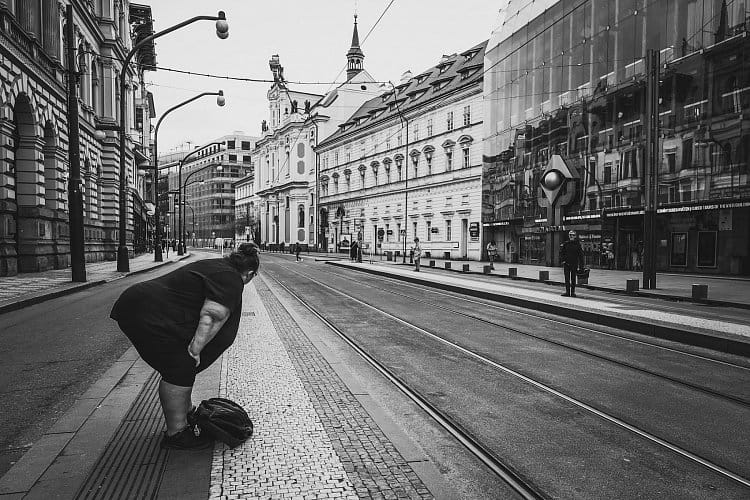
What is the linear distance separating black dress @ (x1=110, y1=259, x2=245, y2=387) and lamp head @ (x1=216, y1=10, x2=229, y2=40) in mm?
17674

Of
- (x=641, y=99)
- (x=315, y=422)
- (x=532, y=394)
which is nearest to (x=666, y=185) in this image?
(x=641, y=99)

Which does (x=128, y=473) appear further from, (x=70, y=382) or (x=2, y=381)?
(x=2, y=381)

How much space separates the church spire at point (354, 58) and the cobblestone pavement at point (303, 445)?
88309mm

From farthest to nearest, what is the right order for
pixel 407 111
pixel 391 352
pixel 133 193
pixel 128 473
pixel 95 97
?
1. pixel 407 111
2. pixel 133 193
3. pixel 95 97
4. pixel 391 352
5. pixel 128 473

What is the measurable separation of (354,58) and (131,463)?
310 ft

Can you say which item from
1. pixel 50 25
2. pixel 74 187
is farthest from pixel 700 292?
pixel 50 25

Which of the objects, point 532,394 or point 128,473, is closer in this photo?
point 128,473

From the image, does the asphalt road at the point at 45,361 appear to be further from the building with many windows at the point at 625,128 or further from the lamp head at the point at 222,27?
the building with many windows at the point at 625,128

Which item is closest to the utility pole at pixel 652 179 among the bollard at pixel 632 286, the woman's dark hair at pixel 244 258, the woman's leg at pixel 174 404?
the bollard at pixel 632 286

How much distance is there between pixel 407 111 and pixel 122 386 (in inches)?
2154

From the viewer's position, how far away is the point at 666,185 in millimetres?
26594

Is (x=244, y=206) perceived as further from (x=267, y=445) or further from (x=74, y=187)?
(x=267, y=445)

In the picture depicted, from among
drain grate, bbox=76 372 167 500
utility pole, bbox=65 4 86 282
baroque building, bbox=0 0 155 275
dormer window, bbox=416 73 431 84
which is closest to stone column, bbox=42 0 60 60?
baroque building, bbox=0 0 155 275

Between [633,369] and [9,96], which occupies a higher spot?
[9,96]
